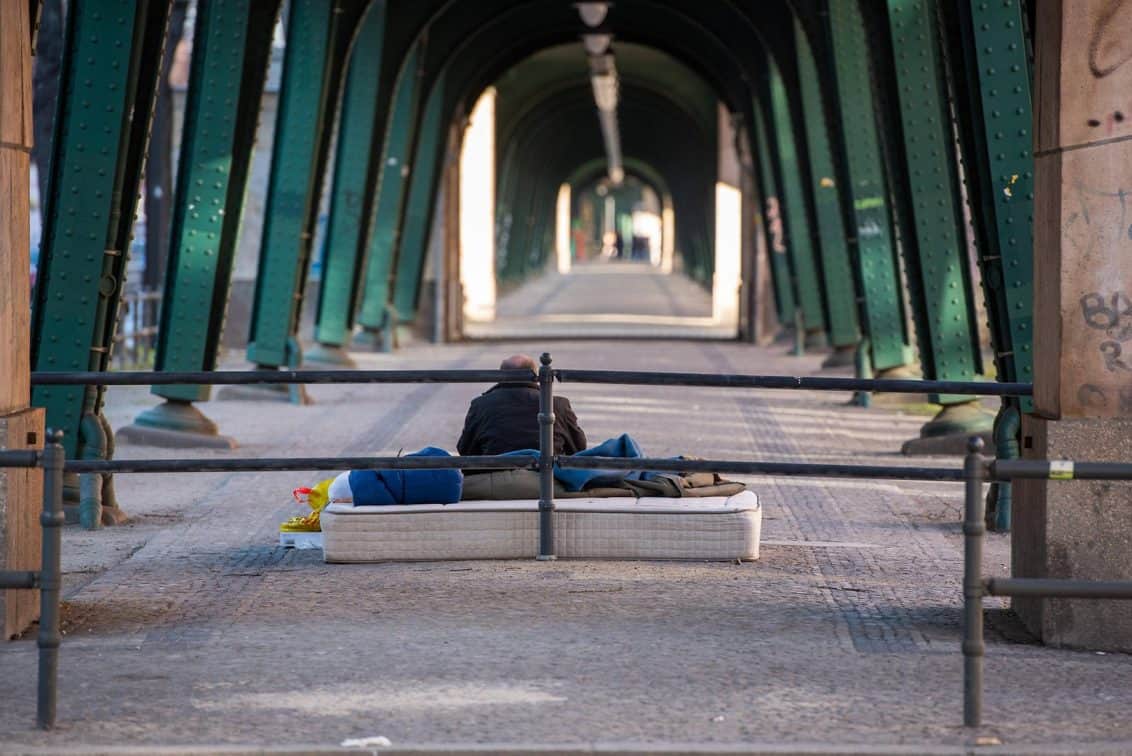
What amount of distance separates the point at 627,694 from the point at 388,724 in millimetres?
839

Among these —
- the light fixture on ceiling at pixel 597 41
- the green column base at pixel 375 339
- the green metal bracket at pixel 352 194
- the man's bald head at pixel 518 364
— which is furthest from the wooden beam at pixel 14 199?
the light fixture on ceiling at pixel 597 41

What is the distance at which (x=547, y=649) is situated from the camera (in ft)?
23.2

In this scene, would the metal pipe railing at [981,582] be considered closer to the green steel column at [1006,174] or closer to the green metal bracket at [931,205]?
the green steel column at [1006,174]

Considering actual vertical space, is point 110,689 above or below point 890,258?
below

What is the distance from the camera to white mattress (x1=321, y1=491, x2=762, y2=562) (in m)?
8.99

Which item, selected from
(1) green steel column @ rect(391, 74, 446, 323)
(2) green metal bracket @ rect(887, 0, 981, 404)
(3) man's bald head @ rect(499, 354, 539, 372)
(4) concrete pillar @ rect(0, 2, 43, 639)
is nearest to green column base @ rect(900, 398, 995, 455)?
(2) green metal bracket @ rect(887, 0, 981, 404)

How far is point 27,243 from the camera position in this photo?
7.64 metres

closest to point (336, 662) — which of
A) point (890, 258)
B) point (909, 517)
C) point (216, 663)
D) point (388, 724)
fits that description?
point (216, 663)

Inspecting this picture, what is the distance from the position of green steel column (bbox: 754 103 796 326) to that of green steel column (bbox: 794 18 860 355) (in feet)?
14.7

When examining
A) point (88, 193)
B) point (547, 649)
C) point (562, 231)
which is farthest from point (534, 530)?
point (562, 231)

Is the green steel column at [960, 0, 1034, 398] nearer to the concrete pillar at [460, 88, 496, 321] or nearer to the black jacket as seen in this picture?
the black jacket

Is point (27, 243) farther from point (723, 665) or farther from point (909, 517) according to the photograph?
point (909, 517)

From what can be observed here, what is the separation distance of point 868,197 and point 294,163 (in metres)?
5.39

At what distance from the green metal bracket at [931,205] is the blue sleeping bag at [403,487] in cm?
603
